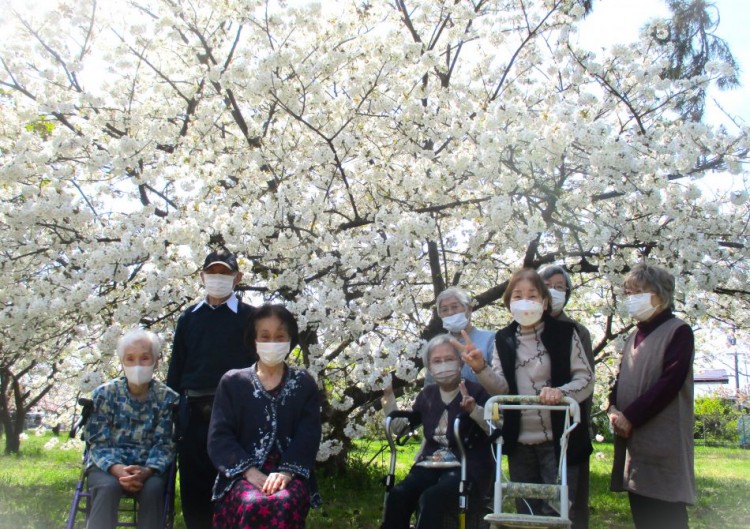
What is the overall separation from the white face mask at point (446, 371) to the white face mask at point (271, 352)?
33.2 inches

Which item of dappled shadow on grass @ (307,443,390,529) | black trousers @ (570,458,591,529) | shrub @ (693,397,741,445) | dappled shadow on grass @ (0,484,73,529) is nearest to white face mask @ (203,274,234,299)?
dappled shadow on grass @ (307,443,390,529)

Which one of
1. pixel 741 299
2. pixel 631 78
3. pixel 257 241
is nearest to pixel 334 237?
pixel 257 241

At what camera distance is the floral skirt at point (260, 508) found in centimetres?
326

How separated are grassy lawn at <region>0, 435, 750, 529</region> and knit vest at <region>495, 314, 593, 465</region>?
2.60 meters

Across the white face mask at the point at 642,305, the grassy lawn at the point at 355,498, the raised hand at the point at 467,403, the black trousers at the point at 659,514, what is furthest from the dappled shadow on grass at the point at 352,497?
the white face mask at the point at 642,305

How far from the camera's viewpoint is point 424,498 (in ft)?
12.3

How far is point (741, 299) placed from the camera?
23.5 feet

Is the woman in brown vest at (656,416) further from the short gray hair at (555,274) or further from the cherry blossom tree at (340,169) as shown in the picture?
the cherry blossom tree at (340,169)

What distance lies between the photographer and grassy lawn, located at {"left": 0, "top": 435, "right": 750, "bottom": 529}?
6074 mm

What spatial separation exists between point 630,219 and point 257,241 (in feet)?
9.28

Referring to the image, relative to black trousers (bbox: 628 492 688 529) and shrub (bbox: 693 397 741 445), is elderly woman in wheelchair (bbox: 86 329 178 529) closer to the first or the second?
black trousers (bbox: 628 492 688 529)

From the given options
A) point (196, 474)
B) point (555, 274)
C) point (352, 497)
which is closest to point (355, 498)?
point (352, 497)

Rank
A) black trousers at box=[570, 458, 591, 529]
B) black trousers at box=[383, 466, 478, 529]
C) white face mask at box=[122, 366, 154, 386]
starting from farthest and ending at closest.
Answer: white face mask at box=[122, 366, 154, 386]
black trousers at box=[570, 458, 591, 529]
black trousers at box=[383, 466, 478, 529]

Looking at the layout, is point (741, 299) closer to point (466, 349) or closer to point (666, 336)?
point (666, 336)
